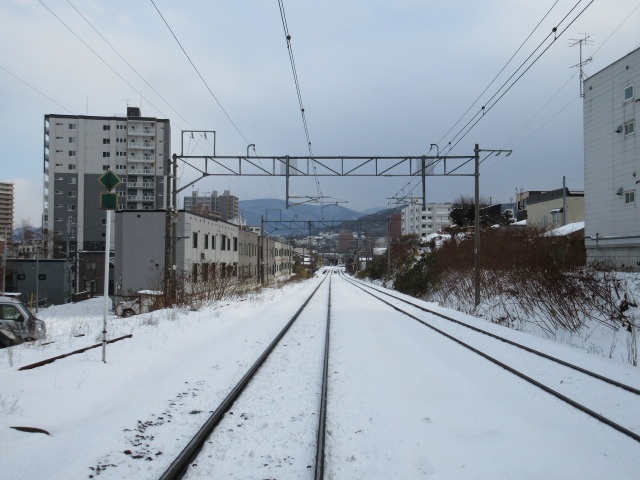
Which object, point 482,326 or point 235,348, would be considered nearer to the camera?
point 235,348

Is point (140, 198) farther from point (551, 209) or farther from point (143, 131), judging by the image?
point (551, 209)

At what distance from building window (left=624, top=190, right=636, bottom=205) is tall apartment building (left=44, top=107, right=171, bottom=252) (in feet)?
230

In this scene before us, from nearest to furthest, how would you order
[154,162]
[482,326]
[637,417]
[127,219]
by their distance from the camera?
[637,417] < [482,326] < [127,219] < [154,162]

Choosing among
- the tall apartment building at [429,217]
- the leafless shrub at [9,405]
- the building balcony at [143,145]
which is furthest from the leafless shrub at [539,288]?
the tall apartment building at [429,217]

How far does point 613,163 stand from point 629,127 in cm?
190

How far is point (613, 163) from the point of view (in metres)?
23.5

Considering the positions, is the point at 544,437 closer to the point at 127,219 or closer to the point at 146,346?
the point at 146,346

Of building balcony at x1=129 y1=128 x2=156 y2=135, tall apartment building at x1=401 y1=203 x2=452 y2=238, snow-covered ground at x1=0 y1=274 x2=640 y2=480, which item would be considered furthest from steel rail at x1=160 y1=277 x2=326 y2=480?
tall apartment building at x1=401 y1=203 x2=452 y2=238

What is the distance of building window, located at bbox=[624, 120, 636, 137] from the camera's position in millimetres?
21844

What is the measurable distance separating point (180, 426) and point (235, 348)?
515 cm

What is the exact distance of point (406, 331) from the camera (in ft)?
44.4

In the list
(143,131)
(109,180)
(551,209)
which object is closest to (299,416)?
(109,180)

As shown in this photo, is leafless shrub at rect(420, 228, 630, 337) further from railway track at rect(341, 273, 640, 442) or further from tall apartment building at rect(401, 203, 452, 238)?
tall apartment building at rect(401, 203, 452, 238)

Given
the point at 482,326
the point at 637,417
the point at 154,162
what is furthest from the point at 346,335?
the point at 154,162
